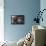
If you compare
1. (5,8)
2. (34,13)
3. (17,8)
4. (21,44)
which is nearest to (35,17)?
(34,13)

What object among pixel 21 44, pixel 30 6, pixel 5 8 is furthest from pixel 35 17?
pixel 21 44

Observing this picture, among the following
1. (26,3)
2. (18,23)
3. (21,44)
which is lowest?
(21,44)

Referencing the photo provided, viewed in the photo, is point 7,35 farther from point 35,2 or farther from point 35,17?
point 35,2

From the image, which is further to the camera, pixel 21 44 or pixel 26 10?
pixel 26 10

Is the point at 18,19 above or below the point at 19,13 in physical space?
below

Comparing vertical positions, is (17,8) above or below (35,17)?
above

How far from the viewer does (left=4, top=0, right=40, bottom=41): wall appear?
5832mm

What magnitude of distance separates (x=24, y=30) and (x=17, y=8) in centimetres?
106

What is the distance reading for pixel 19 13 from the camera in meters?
5.86

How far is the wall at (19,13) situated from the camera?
230 inches

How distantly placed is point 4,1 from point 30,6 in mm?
1213

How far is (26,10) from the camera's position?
588cm

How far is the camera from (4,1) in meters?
5.83

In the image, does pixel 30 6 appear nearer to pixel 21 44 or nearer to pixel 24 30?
pixel 24 30
